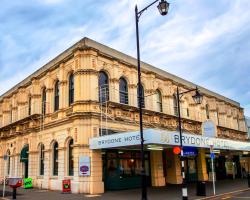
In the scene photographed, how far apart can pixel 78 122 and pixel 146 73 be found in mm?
9327

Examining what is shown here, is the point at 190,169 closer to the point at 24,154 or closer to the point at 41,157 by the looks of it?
the point at 41,157

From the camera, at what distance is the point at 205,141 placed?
20.3 m

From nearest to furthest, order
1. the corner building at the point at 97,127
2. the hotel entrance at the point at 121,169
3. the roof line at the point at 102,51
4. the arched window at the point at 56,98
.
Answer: the corner building at the point at 97,127 → the hotel entrance at the point at 121,169 → the roof line at the point at 102,51 → the arched window at the point at 56,98

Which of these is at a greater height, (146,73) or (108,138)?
(146,73)

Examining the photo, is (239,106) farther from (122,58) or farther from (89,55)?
(89,55)

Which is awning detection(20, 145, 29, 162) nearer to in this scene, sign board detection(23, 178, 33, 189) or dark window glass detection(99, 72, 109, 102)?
sign board detection(23, 178, 33, 189)

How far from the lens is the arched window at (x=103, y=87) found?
2214 cm

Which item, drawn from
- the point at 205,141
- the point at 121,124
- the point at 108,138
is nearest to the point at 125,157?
the point at 121,124

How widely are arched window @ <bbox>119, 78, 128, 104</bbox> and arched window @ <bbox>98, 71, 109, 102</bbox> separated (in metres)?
1.67

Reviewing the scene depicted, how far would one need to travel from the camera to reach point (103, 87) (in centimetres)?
2295

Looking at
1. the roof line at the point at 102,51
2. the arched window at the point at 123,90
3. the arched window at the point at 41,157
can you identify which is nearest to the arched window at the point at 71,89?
the roof line at the point at 102,51

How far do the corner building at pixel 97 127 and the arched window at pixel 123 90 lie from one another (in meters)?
0.09

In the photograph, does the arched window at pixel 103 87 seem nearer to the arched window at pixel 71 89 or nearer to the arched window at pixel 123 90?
the arched window at pixel 123 90

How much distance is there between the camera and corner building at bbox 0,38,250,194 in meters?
19.8
